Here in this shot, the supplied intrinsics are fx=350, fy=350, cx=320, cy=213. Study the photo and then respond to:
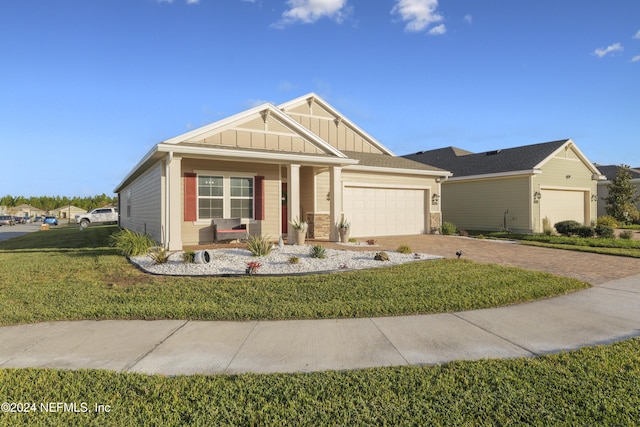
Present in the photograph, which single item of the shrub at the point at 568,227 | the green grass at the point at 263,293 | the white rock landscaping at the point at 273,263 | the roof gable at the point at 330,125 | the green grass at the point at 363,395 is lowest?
the green grass at the point at 363,395

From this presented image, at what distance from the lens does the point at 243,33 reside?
13.6 metres

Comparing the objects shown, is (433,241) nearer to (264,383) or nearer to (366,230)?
(366,230)

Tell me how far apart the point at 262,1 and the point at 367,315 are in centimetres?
1159

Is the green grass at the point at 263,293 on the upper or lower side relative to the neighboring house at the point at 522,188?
lower

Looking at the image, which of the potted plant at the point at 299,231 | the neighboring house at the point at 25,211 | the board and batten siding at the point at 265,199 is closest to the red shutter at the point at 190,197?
the board and batten siding at the point at 265,199

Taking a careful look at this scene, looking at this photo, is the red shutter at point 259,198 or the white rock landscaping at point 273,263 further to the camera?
the red shutter at point 259,198

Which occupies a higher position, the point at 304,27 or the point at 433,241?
the point at 304,27

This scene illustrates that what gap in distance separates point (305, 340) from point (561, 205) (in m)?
21.1

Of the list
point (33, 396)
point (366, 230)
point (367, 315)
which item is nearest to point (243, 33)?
point (366, 230)

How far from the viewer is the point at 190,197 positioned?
471 inches

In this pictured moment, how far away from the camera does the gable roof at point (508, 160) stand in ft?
60.1

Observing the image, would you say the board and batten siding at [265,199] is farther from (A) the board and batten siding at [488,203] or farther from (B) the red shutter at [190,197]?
(A) the board and batten siding at [488,203]

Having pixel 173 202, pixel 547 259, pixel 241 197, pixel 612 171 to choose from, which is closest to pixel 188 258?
pixel 173 202

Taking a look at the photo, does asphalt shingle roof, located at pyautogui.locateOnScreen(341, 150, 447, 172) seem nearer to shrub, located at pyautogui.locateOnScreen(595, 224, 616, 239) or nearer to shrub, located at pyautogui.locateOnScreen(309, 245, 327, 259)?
shrub, located at pyautogui.locateOnScreen(309, 245, 327, 259)
